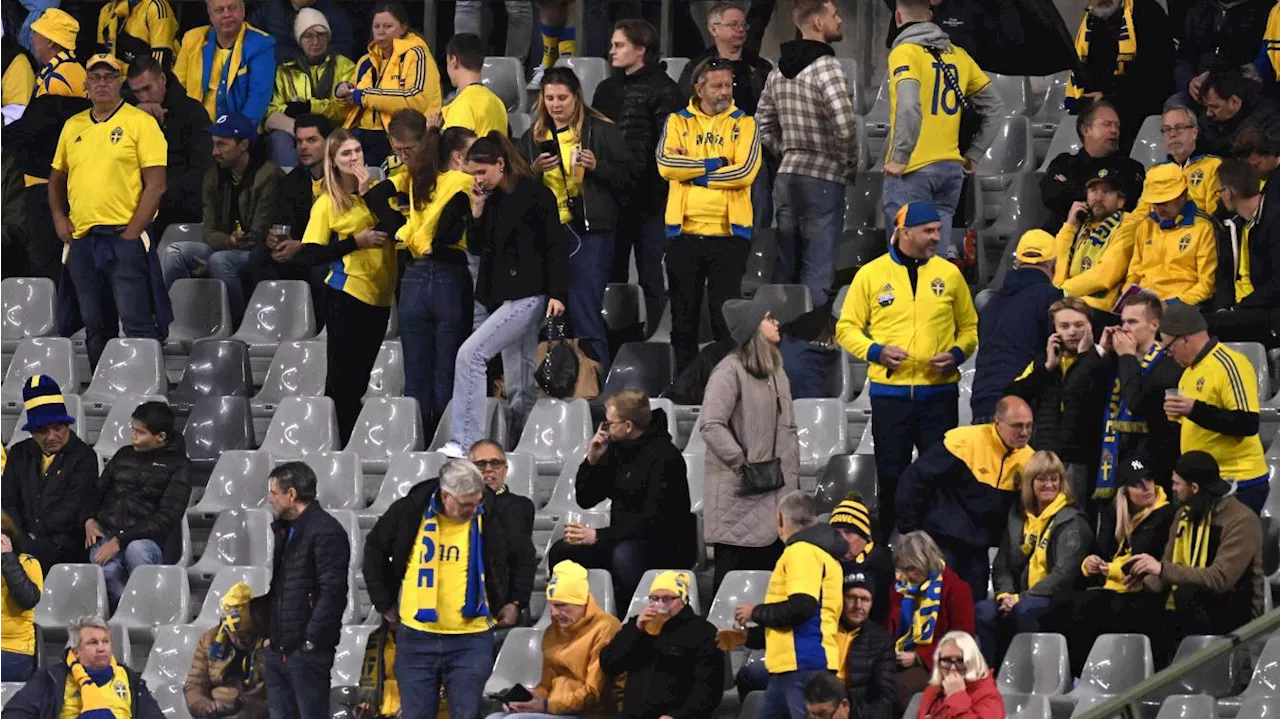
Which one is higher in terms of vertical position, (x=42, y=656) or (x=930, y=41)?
(x=930, y=41)

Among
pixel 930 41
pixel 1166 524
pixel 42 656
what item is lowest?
pixel 42 656

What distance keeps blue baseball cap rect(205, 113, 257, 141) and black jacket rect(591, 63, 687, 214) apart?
1.93m

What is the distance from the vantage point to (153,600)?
12.2m

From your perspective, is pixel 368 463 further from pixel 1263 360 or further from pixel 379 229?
pixel 1263 360

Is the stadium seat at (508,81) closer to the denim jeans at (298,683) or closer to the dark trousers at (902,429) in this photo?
the dark trousers at (902,429)

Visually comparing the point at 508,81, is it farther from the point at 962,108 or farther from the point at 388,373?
the point at 962,108

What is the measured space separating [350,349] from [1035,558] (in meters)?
3.87

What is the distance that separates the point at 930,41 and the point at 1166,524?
3154 millimetres

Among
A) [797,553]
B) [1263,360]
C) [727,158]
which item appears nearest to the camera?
[797,553]

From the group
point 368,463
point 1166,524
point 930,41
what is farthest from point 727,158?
point 1166,524

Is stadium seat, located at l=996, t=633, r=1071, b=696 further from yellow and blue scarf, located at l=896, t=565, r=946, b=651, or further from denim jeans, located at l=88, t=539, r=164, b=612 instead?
denim jeans, located at l=88, t=539, r=164, b=612

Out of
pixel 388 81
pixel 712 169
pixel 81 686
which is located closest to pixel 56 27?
pixel 388 81

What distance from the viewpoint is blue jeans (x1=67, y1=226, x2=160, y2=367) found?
45.1 ft

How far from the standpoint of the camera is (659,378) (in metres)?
13.2
